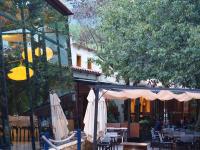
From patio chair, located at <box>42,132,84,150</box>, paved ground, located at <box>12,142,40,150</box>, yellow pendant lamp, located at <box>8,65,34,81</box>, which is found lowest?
paved ground, located at <box>12,142,40,150</box>

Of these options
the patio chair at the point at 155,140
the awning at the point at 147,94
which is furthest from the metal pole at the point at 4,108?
Answer: the patio chair at the point at 155,140

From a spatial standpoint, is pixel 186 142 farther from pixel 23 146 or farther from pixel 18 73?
pixel 18 73

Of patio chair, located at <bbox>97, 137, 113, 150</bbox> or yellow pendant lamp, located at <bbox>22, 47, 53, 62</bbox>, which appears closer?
patio chair, located at <bbox>97, 137, 113, 150</bbox>

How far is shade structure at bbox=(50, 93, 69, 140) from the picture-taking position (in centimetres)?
1222

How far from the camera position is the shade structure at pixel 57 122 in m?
12.2

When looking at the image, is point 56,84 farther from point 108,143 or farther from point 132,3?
point 132,3

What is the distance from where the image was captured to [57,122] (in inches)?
487

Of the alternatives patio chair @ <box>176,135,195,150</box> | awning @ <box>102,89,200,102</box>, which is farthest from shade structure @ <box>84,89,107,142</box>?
patio chair @ <box>176,135,195,150</box>

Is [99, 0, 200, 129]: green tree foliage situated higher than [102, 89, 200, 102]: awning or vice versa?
[99, 0, 200, 129]: green tree foliage

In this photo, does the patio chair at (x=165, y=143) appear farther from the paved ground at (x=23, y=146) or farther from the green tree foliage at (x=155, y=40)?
the paved ground at (x=23, y=146)

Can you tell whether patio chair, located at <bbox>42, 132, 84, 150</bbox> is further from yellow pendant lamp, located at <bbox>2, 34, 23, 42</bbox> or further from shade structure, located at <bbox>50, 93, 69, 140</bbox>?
yellow pendant lamp, located at <bbox>2, 34, 23, 42</bbox>

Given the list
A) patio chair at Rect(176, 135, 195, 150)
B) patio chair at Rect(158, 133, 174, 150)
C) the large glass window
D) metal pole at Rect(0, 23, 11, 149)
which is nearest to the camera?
metal pole at Rect(0, 23, 11, 149)

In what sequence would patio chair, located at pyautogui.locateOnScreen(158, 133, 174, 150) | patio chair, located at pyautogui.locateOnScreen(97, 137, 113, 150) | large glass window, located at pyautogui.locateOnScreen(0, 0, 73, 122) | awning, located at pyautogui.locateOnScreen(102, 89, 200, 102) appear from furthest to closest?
patio chair, located at pyautogui.locateOnScreen(158, 133, 174, 150)
patio chair, located at pyautogui.locateOnScreen(97, 137, 113, 150)
large glass window, located at pyautogui.locateOnScreen(0, 0, 73, 122)
awning, located at pyautogui.locateOnScreen(102, 89, 200, 102)

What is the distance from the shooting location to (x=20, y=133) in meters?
12.2
